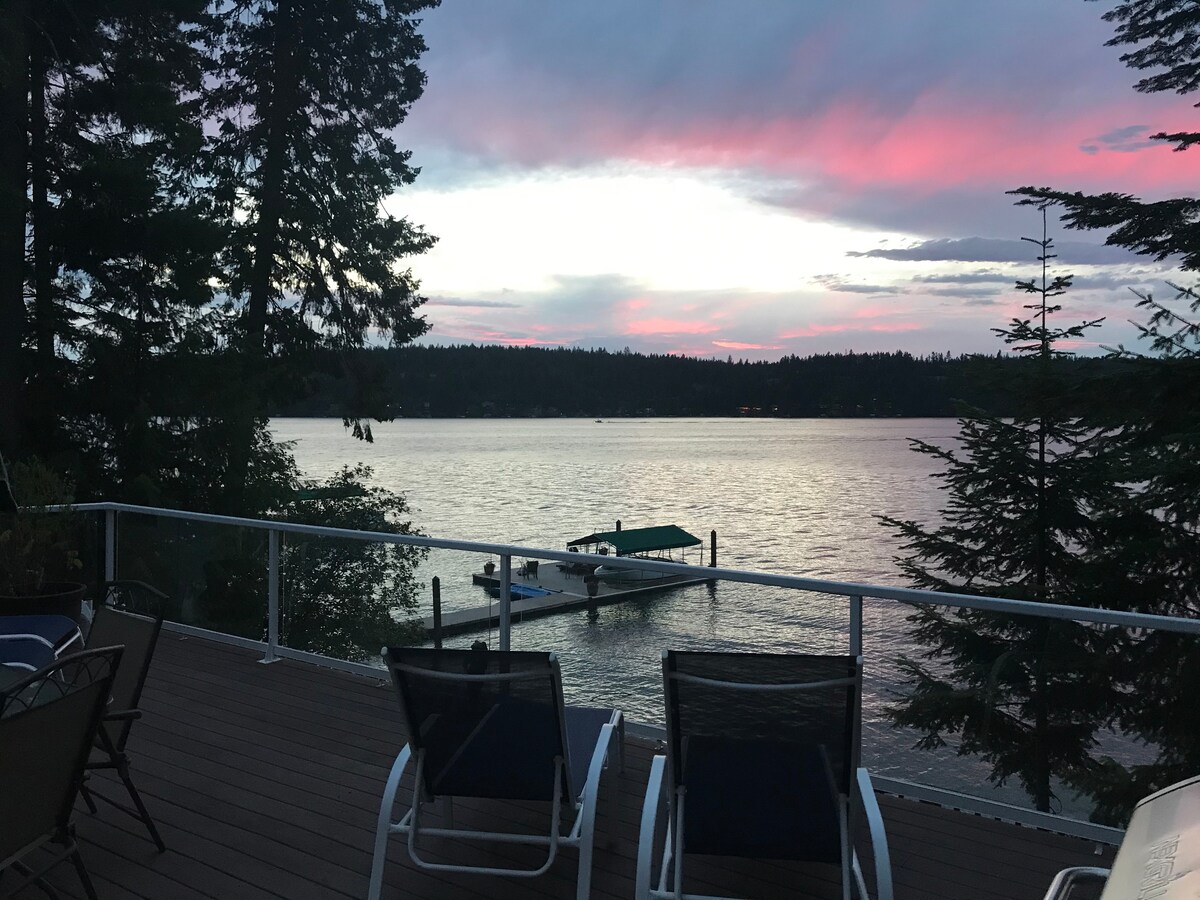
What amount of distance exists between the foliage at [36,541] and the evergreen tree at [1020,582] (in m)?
5.36

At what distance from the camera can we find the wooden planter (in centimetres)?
528

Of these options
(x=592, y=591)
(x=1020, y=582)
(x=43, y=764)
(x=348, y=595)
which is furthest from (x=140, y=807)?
(x=1020, y=582)

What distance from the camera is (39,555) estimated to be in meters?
5.96

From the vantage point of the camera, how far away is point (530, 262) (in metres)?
24.0

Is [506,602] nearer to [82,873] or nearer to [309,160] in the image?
[82,873]

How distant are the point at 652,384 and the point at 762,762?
7921 centimetres

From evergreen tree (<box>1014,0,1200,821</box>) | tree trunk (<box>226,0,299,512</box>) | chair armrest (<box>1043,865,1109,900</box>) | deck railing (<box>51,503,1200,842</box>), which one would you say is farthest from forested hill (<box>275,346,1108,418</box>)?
chair armrest (<box>1043,865,1109,900</box>)

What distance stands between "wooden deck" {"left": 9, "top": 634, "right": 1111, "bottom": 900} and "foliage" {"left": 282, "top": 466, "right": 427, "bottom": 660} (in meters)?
1.24

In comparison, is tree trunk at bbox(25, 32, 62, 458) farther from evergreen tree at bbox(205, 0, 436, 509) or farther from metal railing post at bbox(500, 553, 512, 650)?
metal railing post at bbox(500, 553, 512, 650)

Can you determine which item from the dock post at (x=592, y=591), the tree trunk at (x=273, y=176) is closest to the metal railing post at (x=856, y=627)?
the dock post at (x=592, y=591)

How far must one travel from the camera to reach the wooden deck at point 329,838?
292cm

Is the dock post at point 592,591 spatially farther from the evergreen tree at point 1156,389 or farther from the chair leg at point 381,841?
the evergreen tree at point 1156,389

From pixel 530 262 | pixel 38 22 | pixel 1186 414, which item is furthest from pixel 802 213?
pixel 38 22

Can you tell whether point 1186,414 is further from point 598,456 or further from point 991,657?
point 598,456
